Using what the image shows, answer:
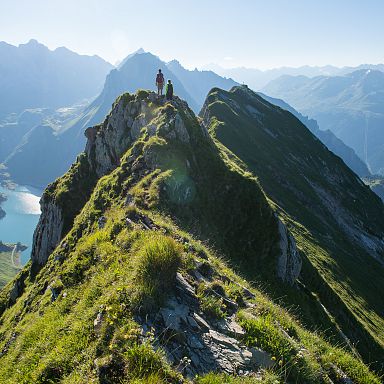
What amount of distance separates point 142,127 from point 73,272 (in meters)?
24.9

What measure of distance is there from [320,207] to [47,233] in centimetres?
6306

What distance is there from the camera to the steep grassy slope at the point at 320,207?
37.9 metres

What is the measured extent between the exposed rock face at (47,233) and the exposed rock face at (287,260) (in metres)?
24.4

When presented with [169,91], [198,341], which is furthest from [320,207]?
[198,341]

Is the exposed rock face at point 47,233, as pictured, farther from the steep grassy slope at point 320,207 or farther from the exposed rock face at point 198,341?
the exposed rock face at point 198,341

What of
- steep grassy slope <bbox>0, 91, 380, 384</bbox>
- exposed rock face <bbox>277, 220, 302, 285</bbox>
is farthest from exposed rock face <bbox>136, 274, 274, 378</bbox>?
exposed rock face <bbox>277, 220, 302, 285</bbox>

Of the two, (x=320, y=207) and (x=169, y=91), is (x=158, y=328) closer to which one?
(x=169, y=91)

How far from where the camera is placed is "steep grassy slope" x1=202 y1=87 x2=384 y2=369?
3794 centimetres

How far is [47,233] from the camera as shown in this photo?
138 feet

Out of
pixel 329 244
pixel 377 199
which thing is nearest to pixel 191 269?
pixel 329 244

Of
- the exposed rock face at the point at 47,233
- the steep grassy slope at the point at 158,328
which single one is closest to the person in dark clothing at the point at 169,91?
the exposed rock face at the point at 47,233

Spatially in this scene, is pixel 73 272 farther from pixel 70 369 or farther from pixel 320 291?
pixel 320 291

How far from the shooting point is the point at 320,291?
3603 cm

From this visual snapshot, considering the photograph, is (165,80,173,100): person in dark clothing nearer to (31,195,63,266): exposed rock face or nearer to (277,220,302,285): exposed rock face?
(31,195,63,266): exposed rock face
